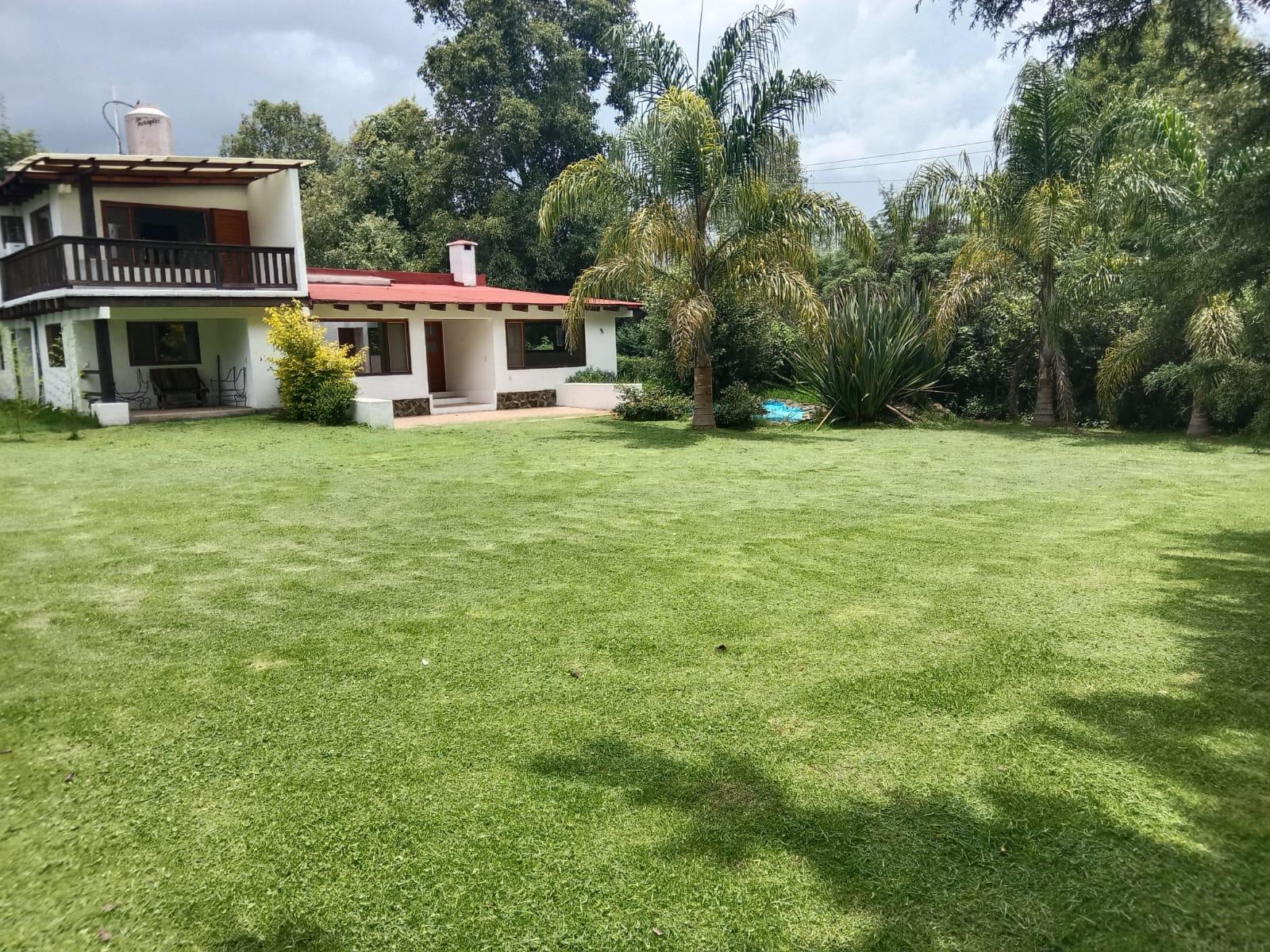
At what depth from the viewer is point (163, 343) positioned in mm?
20391

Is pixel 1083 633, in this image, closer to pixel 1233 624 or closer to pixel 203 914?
pixel 1233 624

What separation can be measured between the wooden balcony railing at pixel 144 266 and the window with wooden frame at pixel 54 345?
90cm

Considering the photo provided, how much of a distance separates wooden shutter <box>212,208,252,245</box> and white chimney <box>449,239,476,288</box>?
19.7 feet

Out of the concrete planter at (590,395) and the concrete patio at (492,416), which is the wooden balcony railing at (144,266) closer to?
the concrete patio at (492,416)

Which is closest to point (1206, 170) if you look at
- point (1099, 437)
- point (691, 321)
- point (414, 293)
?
point (691, 321)

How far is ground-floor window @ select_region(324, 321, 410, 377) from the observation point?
71.9 feet

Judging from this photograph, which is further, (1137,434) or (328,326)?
(328,326)

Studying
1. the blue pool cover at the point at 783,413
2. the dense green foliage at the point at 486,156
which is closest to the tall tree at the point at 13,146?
the dense green foliage at the point at 486,156

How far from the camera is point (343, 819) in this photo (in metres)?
3.10

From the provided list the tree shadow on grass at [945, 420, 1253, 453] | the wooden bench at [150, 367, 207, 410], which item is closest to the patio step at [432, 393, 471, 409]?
the wooden bench at [150, 367, 207, 410]

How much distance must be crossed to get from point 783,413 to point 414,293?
9.74 metres

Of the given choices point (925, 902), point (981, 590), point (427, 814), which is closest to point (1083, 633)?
point (981, 590)

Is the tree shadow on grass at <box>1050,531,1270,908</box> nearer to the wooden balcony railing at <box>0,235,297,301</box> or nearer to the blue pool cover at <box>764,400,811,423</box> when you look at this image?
the blue pool cover at <box>764,400,811,423</box>

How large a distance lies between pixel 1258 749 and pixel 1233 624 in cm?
190
